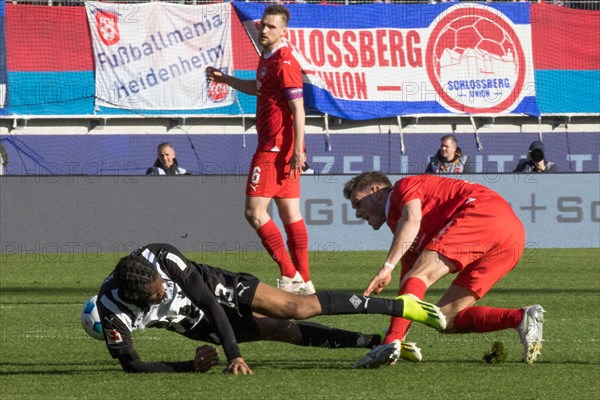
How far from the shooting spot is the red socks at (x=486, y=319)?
6.83 metres

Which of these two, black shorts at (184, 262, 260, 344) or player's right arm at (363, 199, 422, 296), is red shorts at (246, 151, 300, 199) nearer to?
black shorts at (184, 262, 260, 344)

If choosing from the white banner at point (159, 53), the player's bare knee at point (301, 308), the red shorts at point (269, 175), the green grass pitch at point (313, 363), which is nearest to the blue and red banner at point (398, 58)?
the white banner at point (159, 53)

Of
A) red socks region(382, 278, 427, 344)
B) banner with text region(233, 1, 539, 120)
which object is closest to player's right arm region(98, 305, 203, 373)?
red socks region(382, 278, 427, 344)

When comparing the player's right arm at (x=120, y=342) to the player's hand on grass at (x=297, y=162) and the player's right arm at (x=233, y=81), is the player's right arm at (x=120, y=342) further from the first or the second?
the player's right arm at (x=233, y=81)

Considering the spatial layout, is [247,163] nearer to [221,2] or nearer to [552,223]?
[221,2]

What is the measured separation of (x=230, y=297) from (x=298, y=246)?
3.43 metres

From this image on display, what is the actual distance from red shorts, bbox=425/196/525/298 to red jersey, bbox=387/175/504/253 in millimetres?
69

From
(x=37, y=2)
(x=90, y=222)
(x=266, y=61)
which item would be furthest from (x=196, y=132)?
(x=266, y=61)

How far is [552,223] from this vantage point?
18266 millimetres

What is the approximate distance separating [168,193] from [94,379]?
11.3 m

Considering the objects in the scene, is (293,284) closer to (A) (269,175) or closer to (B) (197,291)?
(A) (269,175)

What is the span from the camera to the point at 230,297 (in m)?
6.38

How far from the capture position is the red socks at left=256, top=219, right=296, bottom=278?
9453 millimetres

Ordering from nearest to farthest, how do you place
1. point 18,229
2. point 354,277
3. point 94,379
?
point 94,379, point 354,277, point 18,229
